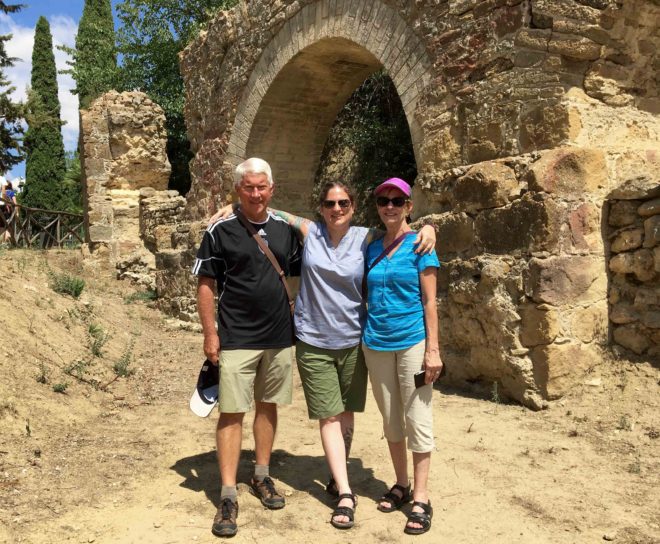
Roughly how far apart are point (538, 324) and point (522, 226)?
0.69 metres

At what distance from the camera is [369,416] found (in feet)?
14.4

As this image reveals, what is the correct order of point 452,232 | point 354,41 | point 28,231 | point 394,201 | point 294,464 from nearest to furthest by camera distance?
1. point 394,201
2. point 294,464
3. point 452,232
4. point 354,41
5. point 28,231

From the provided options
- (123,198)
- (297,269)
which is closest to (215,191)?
(123,198)

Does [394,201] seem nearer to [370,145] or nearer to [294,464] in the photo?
[294,464]

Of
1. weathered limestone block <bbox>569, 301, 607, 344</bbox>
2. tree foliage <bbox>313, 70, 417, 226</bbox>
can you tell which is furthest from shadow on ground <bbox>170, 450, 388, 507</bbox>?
tree foliage <bbox>313, 70, 417, 226</bbox>

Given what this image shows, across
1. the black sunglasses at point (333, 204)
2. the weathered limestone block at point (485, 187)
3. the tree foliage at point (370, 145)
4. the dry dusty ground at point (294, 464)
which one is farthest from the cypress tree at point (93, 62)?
the black sunglasses at point (333, 204)

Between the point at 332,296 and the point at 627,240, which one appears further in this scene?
the point at 627,240

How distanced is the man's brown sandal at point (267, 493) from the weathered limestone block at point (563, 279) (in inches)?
87.4

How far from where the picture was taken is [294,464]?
357 cm

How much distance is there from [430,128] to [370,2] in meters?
1.48

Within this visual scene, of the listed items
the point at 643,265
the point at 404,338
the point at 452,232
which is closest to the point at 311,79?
the point at 452,232

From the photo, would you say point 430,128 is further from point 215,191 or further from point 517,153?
point 215,191

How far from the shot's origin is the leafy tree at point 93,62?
18.8 m

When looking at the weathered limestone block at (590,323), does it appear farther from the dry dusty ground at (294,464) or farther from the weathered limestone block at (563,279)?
the dry dusty ground at (294,464)
